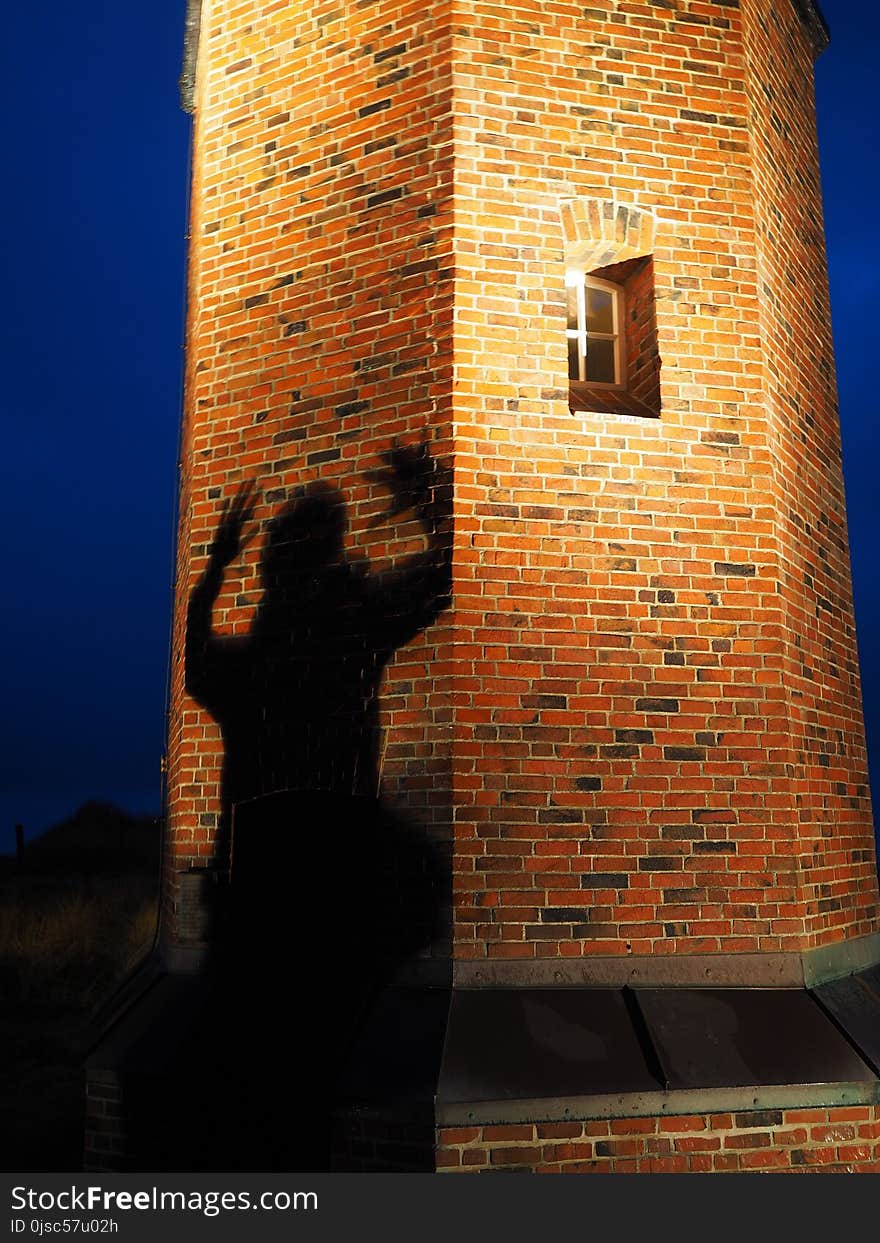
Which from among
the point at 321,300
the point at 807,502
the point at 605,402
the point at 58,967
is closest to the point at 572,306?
the point at 605,402

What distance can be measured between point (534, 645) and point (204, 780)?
1975 mm

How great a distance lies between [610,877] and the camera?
4539mm

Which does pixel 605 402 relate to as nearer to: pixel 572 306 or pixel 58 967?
pixel 572 306

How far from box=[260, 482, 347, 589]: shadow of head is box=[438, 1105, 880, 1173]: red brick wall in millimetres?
2731

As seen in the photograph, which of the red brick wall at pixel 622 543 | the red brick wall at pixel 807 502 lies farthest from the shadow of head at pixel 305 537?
the red brick wall at pixel 807 502

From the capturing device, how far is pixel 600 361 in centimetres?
546

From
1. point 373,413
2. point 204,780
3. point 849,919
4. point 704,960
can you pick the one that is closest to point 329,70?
point 373,413

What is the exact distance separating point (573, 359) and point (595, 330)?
23 cm

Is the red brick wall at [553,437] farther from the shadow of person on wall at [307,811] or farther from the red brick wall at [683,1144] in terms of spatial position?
the red brick wall at [683,1144]

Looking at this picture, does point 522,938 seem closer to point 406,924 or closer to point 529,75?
point 406,924

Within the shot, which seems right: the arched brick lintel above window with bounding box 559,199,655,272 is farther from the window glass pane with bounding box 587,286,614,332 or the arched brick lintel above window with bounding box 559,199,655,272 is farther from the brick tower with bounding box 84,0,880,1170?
the window glass pane with bounding box 587,286,614,332

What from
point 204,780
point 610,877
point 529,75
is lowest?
point 610,877

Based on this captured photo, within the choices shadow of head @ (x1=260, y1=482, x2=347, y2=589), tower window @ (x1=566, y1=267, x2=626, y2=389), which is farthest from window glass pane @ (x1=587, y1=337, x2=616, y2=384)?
shadow of head @ (x1=260, y1=482, x2=347, y2=589)

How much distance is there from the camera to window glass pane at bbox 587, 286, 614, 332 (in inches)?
216
